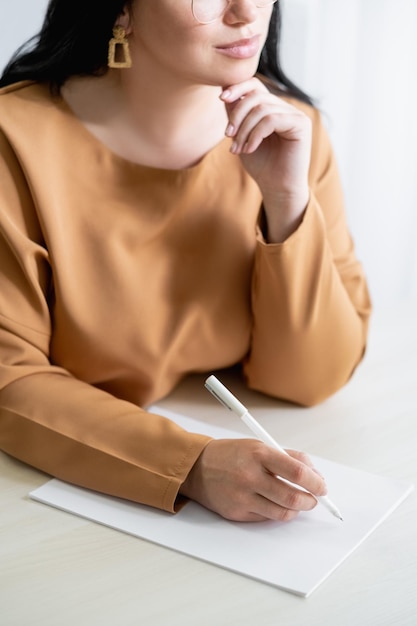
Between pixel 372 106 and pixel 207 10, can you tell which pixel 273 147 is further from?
pixel 372 106

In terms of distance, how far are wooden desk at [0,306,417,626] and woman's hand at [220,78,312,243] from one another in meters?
0.31

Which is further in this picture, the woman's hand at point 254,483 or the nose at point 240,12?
the nose at point 240,12

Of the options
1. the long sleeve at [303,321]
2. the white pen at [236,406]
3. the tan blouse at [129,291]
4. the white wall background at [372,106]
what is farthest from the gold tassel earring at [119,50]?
the white wall background at [372,106]

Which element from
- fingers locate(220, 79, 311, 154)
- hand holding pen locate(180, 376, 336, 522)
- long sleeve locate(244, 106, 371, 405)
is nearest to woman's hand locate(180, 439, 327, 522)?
hand holding pen locate(180, 376, 336, 522)

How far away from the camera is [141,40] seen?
1280 mm

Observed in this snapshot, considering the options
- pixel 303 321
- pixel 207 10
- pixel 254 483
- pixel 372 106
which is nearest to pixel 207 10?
pixel 207 10

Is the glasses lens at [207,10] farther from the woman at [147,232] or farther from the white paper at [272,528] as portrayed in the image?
the white paper at [272,528]

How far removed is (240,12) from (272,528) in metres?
0.59

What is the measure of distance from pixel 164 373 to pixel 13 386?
0.71ft

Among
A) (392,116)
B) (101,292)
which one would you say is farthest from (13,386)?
(392,116)

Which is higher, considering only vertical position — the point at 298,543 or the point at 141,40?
the point at 141,40

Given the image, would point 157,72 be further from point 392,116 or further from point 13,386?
point 392,116

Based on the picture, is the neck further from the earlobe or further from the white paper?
the white paper

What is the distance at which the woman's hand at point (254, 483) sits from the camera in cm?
105
